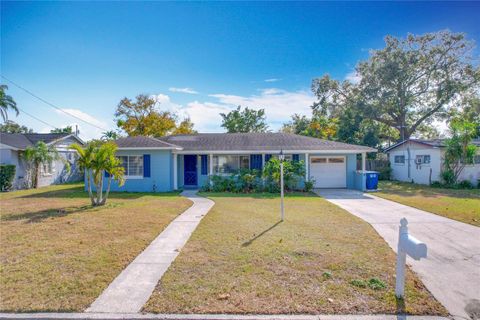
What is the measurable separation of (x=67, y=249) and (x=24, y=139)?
66.5 ft

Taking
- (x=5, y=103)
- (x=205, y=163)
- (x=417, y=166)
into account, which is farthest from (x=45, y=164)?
(x=417, y=166)

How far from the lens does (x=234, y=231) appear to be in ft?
22.1

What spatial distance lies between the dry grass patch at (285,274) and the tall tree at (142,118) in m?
29.3

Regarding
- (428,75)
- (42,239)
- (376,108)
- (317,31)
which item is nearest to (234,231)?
(42,239)

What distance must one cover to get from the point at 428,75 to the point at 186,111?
29.1m

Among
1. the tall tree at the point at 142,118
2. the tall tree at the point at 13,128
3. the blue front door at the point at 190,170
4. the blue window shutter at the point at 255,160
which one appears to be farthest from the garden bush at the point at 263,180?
the tall tree at the point at 13,128

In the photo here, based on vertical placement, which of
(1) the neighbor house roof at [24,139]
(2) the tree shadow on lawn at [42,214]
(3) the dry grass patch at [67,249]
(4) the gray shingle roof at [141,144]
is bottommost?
(3) the dry grass patch at [67,249]

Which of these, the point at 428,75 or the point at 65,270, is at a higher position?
the point at 428,75

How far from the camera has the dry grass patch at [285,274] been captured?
133 inches

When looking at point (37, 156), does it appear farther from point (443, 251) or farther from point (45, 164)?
point (443, 251)

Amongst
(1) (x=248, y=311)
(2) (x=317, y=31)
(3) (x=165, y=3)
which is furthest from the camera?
(2) (x=317, y=31)

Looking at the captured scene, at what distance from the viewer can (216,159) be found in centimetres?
1678

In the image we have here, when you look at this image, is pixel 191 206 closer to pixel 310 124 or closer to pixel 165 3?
pixel 165 3

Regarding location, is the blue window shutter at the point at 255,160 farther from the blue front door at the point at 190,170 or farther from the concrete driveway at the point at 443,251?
the concrete driveway at the point at 443,251
